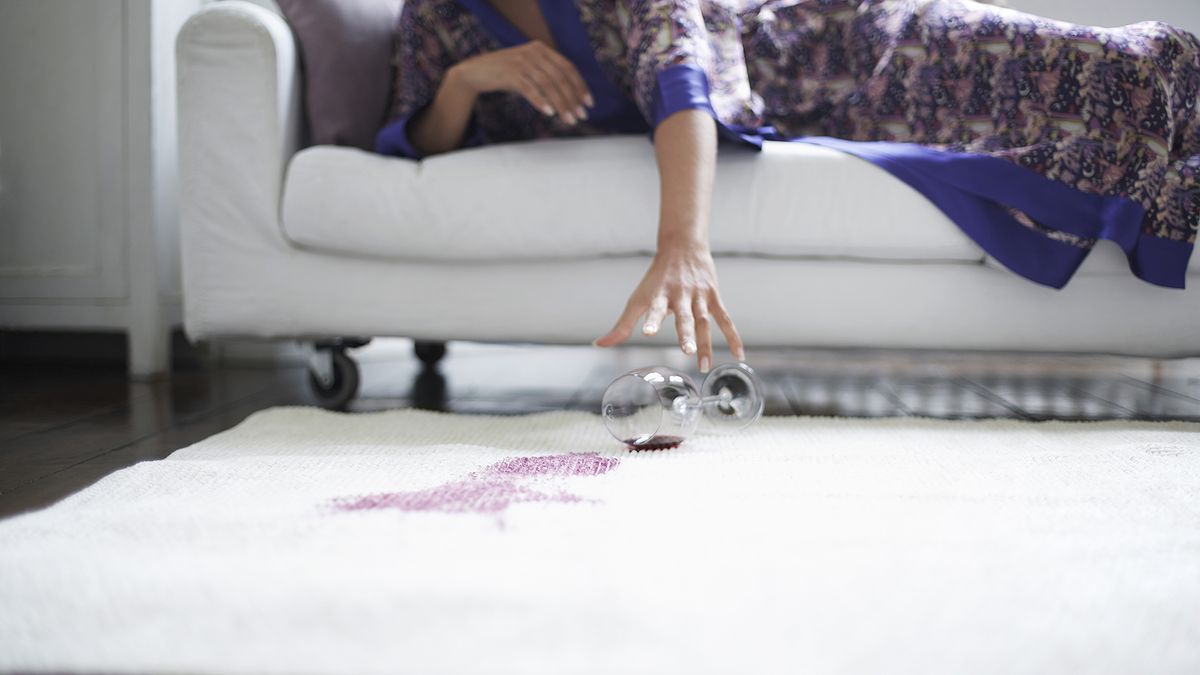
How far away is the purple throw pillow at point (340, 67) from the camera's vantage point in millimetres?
1247

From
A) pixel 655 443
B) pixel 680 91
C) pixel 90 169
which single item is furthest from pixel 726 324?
pixel 90 169

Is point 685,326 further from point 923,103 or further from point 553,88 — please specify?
point 923,103

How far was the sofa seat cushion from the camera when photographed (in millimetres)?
1106

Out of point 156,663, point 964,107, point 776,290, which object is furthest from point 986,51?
point 156,663

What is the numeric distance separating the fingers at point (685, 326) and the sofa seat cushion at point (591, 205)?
0.97 ft

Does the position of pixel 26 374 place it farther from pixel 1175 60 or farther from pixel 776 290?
pixel 1175 60

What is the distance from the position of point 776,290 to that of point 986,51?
43 centimetres

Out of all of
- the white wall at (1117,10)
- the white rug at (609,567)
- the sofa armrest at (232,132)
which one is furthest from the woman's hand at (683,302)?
the white wall at (1117,10)

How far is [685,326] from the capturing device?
0.80 metres

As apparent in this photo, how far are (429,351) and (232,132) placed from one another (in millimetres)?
664

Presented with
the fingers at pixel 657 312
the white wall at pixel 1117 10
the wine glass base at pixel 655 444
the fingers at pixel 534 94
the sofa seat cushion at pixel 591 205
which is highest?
the white wall at pixel 1117 10

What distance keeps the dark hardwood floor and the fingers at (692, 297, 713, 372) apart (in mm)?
403

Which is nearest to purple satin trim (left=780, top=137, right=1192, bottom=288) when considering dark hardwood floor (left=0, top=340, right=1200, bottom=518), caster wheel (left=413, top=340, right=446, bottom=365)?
dark hardwood floor (left=0, top=340, right=1200, bottom=518)

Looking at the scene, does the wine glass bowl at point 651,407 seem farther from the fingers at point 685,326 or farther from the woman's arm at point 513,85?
the woman's arm at point 513,85
